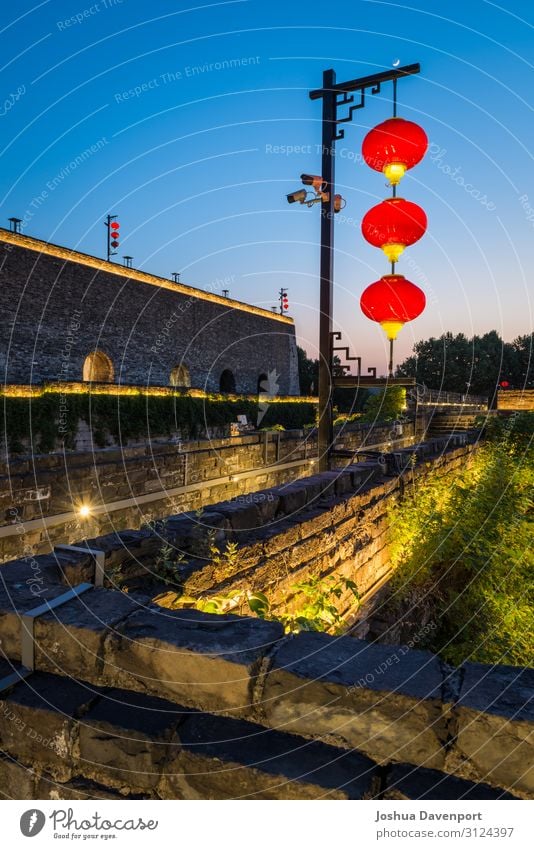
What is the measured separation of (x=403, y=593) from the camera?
17.7ft

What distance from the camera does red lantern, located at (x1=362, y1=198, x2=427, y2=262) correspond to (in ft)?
13.3

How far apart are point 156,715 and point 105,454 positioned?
233 inches

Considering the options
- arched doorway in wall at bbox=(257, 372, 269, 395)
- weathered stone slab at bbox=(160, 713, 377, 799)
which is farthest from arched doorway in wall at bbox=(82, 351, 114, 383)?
weathered stone slab at bbox=(160, 713, 377, 799)

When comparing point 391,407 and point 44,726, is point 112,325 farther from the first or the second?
point 44,726

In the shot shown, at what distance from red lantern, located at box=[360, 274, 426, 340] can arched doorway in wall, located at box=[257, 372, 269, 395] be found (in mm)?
25489

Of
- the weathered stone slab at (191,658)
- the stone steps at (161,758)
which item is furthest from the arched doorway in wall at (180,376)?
the stone steps at (161,758)

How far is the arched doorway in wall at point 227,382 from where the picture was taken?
27539 mm

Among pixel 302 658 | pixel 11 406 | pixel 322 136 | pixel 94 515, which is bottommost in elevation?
pixel 94 515

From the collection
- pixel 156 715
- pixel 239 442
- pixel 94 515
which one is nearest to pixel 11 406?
pixel 239 442

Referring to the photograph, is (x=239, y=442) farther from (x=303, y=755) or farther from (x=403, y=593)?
(x=303, y=755)

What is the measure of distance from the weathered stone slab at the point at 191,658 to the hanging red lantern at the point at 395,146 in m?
3.87

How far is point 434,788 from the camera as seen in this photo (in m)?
1.41

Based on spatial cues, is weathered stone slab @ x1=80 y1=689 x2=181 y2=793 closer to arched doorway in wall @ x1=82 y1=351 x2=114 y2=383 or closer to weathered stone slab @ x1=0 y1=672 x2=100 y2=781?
weathered stone slab @ x1=0 y1=672 x2=100 y2=781

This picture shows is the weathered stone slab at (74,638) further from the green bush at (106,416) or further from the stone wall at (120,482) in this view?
the green bush at (106,416)
